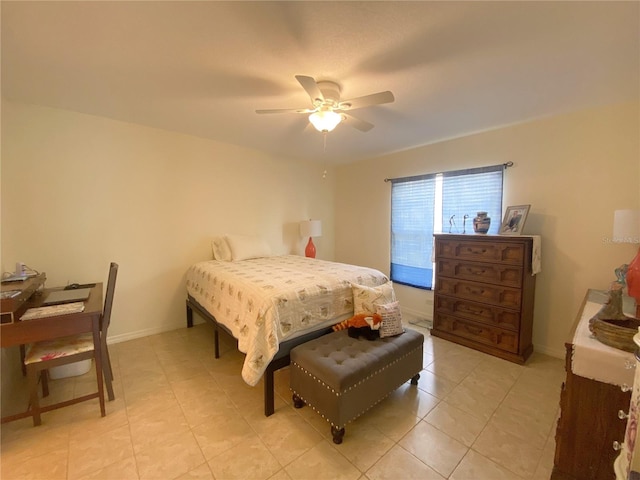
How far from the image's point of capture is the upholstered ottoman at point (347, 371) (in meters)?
1.55

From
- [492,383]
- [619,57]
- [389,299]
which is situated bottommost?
[492,383]

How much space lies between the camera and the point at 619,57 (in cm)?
163

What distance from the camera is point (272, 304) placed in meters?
1.81

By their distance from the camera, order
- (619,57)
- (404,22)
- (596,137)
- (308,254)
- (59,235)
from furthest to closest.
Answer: (308,254), (59,235), (596,137), (619,57), (404,22)

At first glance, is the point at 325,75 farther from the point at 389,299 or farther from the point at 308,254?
the point at 308,254

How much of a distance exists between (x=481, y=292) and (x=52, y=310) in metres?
3.54

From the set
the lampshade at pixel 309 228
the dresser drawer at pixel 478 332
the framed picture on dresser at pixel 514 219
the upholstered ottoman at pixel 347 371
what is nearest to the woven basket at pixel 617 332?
the upholstered ottoman at pixel 347 371

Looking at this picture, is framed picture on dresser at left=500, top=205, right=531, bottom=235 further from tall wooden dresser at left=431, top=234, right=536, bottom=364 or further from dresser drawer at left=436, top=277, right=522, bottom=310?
dresser drawer at left=436, top=277, right=522, bottom=310

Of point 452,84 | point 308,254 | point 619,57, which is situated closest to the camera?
point 619,57

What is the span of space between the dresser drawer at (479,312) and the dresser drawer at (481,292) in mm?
56

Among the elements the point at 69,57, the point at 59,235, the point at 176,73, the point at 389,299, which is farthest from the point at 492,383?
the point at 59,235

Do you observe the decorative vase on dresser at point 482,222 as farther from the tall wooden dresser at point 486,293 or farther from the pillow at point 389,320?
the pillow at point 389,320

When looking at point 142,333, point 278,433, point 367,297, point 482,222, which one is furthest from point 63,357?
point 482,222

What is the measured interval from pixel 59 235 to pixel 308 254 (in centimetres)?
289
